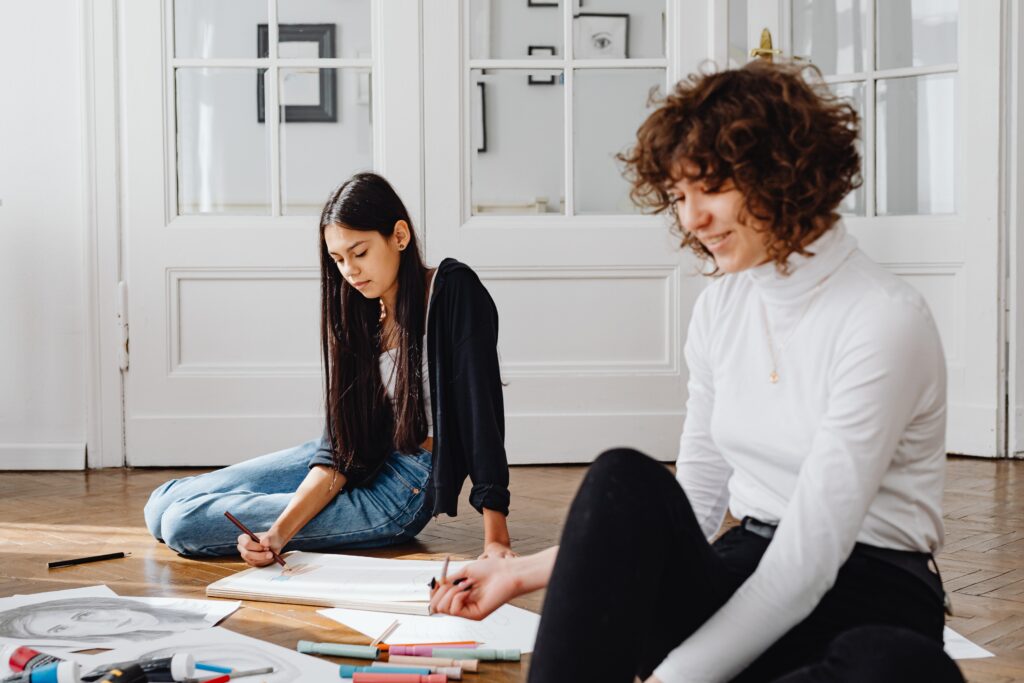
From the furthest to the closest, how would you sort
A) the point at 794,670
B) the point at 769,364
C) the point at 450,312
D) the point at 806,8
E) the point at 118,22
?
the point at 806,8 → the point at 118,22 → the point at 450,312 → the point at 769,364 → the point at 794,670

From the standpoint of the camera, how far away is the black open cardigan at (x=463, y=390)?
7.79ft

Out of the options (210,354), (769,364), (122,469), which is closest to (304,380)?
(210,354)

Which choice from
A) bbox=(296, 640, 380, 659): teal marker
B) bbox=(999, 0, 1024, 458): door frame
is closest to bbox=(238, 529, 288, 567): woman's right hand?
bbox=(296, 640, 380, 659): teal marker

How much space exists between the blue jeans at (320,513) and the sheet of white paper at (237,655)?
2.15ft

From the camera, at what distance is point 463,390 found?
7.95 ft

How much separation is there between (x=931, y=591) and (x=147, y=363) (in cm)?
335

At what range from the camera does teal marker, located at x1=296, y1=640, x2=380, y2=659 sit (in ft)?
6.16

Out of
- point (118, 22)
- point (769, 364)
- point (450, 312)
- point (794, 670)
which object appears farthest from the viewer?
point (118, 22)

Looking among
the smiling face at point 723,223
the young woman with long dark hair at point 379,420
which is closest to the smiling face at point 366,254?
the young woman with long dark hair at point 379,420

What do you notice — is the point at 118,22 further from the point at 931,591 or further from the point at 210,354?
the point at 931,591

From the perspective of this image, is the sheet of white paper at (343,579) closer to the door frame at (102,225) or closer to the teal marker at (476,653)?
the teal marker at (476,653)

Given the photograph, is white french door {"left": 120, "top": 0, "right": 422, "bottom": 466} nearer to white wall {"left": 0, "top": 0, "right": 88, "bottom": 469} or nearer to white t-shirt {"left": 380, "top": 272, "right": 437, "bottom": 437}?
white wall {"left": 0, "top": 0, "right": 88, "bottom": 469}

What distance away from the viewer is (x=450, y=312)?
8.00ft

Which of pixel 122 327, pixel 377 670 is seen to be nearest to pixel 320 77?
pixel 122 327
